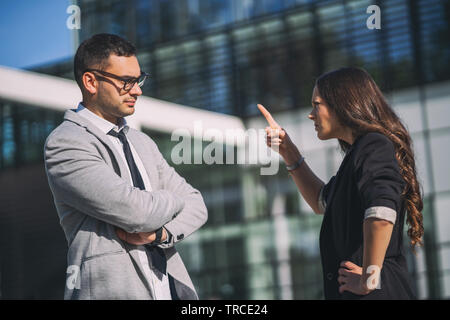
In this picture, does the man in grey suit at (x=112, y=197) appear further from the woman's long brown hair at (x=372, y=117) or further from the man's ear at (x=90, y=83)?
the woman's long brown hair at (x=372, y=117)

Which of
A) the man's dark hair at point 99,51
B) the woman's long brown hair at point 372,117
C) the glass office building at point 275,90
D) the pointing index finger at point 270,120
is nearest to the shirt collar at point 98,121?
the man's dark hair at point 99,51

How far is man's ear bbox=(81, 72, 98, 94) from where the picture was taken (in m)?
2.88

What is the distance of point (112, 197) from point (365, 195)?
35.9 inches

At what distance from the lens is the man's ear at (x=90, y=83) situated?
9.45ft

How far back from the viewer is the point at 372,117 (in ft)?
9.05

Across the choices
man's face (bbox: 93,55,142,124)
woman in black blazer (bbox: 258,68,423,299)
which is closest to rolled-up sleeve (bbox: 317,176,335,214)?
woman in black blazer (bbox: 258,68,423,299)

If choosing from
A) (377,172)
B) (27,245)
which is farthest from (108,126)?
(27,245)

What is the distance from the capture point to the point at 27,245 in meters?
25.0

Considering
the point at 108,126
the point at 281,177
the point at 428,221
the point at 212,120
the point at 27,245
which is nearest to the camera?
the point at 108,126

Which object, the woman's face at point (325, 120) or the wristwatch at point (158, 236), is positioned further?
the woman's face at point (325, 120)

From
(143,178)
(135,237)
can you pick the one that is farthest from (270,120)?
(135,237)

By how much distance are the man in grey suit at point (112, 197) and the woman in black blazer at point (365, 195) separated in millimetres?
589
